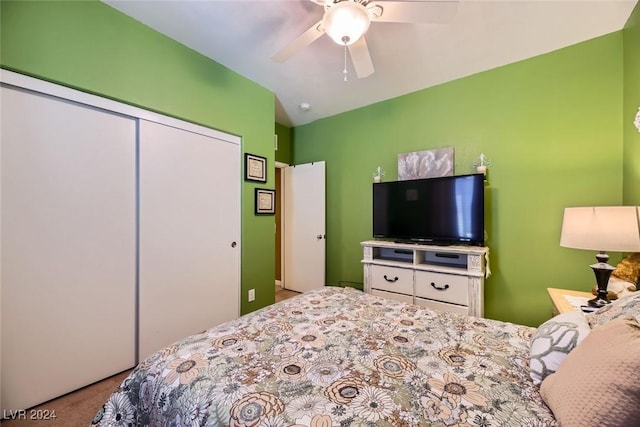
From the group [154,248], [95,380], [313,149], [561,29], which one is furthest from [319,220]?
[561,29]

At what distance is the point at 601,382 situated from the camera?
613mm

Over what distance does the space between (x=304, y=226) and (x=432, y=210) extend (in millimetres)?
1809

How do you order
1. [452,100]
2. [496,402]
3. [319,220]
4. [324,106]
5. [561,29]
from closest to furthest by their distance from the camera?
[496,402]
[561,29]
[452,100]
[324,106]
[319,220]

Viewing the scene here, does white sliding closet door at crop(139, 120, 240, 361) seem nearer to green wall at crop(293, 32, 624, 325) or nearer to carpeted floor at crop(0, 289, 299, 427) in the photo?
carpeted floor at crop(0, 289, 299, 427)

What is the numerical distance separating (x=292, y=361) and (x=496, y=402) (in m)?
0.66

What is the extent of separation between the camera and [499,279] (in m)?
2.44

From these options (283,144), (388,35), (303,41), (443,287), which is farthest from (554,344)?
(283,144)

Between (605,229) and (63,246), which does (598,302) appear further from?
(63,246)

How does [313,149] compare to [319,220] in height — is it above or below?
→ above

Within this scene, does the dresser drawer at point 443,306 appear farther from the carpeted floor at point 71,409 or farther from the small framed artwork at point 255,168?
the carpeted floor at point 71,409

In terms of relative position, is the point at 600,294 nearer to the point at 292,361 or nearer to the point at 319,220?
the point at 292,361

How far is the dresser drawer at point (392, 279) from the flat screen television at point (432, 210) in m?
0.38

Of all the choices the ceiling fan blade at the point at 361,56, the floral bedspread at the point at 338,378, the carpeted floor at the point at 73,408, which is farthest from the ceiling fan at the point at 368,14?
the carpeted floor at the point at 73,408

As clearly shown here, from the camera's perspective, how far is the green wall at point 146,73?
4.97 feet
